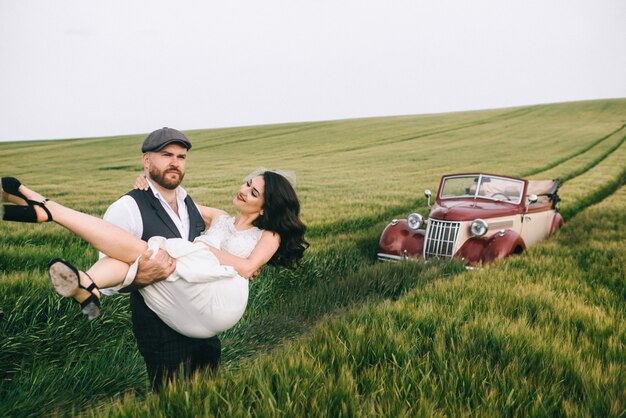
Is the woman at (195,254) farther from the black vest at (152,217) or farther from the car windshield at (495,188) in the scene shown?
the car windshield at (495,188)

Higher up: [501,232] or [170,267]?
[170,267]

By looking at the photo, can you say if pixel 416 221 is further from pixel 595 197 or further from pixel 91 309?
pixel 595 197

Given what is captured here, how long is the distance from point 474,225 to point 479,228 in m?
0.09

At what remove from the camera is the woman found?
2.50 m

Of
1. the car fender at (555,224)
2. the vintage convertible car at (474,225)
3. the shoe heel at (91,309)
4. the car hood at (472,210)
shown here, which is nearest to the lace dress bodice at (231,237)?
the shoe heel at (91,309)

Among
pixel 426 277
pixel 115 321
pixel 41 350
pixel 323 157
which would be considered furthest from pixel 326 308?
pixel 323 157

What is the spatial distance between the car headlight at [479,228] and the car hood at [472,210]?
0.16 m

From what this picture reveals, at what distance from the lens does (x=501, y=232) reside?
756cm

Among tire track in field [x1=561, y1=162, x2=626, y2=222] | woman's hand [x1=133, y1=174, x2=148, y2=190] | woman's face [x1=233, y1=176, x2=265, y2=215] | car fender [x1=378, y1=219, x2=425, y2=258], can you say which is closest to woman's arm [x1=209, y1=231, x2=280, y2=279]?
woman's face [x1=233, y1=176, x2=265, y2=215]

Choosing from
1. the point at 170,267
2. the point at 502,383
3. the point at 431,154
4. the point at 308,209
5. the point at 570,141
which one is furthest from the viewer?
the point at 570,141

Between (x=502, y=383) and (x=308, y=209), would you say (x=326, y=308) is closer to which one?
(x=502, y=383)

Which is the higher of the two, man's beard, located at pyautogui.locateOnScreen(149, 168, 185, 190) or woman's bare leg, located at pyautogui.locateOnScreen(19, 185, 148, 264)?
man's beard, located at pyautogui.locateOnScreen(149, 168, 185, 190)

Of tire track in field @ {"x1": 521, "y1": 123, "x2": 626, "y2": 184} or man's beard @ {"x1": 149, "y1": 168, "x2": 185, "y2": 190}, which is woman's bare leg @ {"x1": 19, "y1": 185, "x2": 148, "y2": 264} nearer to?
man's beard @ {"x1": 149, "y1": 168, "x2": 185, "y2": 190}

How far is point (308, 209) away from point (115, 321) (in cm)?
725
